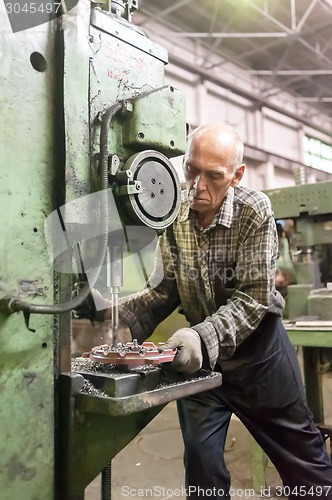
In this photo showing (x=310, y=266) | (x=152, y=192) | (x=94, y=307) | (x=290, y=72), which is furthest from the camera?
(x=290, y=72)

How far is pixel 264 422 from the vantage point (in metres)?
1.24

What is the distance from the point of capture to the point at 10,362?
24.9 inches

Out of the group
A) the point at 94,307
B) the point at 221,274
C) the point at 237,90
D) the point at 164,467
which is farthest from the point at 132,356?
the point at 237,90

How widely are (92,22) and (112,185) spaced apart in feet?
0.84

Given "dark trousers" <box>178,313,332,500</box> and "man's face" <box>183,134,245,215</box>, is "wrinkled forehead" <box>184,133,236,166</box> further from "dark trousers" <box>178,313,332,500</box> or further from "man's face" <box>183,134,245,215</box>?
"dark trousers" <box>178,313,332,500</box>

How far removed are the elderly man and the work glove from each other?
31cm

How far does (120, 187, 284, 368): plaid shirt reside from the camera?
1072 mm

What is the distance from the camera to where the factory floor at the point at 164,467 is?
5.97ft

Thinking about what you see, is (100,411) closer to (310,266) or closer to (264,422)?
(264,422)

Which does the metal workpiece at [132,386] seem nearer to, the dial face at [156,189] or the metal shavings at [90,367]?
the metal shavings at [90,367]

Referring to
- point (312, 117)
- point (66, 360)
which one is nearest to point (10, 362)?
point (66, 360)

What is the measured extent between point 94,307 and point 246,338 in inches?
18.0

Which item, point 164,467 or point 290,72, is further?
point 290,72

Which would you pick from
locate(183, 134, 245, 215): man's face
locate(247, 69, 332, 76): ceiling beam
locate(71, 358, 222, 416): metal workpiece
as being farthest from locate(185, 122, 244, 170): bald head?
locate(247, 69, 332, 76): ceiling beam
